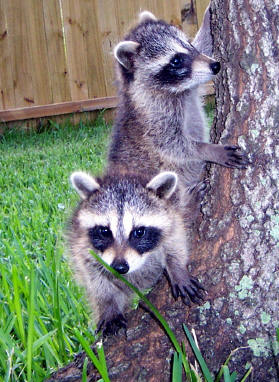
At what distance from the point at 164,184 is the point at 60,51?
23.0 feet

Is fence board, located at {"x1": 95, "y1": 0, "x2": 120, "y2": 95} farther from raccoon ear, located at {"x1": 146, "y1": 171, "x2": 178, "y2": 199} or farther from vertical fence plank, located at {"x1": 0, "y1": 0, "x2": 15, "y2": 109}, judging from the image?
raccoon ear, located at {"x1": 146, "y1": 171, "x2": 178, "y2": 199}

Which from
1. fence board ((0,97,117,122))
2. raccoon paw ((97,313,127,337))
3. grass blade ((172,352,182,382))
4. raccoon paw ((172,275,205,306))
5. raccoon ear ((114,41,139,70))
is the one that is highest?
raccoon ear ((114,41,139,70))

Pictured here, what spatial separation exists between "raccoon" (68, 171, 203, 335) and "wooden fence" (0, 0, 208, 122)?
20.9 ft

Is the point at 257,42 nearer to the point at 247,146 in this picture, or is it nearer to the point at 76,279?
the point at 247,146

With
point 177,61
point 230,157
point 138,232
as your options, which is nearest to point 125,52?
point 177,61

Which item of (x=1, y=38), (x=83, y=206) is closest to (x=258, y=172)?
(x=83, y=206)

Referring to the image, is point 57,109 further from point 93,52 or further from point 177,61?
point 177,61

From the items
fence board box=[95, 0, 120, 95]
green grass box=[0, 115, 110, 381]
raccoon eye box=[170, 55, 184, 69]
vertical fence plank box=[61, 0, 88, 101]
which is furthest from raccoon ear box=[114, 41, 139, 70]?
vertical fence plank box=[61, 0, 88, 101]

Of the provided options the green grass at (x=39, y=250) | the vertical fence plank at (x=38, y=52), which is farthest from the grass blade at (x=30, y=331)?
the vertical fence plank at (x=38, y=52)

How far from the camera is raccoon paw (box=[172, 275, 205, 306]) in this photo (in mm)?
2775

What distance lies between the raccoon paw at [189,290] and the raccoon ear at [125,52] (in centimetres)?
219

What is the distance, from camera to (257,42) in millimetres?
2738

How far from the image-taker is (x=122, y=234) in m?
3.22

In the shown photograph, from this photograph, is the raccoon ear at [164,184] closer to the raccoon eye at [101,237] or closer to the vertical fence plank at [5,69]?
the raccoon eye at [101,237]
